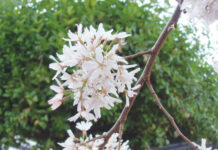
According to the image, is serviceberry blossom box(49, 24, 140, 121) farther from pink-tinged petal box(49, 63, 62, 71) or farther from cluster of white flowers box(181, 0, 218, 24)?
cluster of white flowers box(181, 0, 218, 24)

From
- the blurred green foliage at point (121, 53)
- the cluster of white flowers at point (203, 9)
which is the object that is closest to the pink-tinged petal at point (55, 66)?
the cluster of white flowers at point (203, 9)

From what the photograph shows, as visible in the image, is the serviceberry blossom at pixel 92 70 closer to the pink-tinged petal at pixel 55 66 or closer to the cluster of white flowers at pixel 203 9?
the pink-tinged petal at pixel 55 66

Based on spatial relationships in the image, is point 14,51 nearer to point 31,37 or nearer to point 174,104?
point 31,37

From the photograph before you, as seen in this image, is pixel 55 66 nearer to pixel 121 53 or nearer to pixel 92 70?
pixel 92 70

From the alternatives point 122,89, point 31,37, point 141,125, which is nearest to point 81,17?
point 31,37

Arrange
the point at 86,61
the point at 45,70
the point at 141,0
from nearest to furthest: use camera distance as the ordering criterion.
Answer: the point at 86,61
the point at 45,70
the point at 141,0

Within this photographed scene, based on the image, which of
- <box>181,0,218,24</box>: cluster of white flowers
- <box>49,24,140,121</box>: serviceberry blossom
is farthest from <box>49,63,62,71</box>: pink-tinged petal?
<box>181,0,218,24</box>: cluster of white flowers

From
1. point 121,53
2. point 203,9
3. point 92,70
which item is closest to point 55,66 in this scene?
point 92,70
